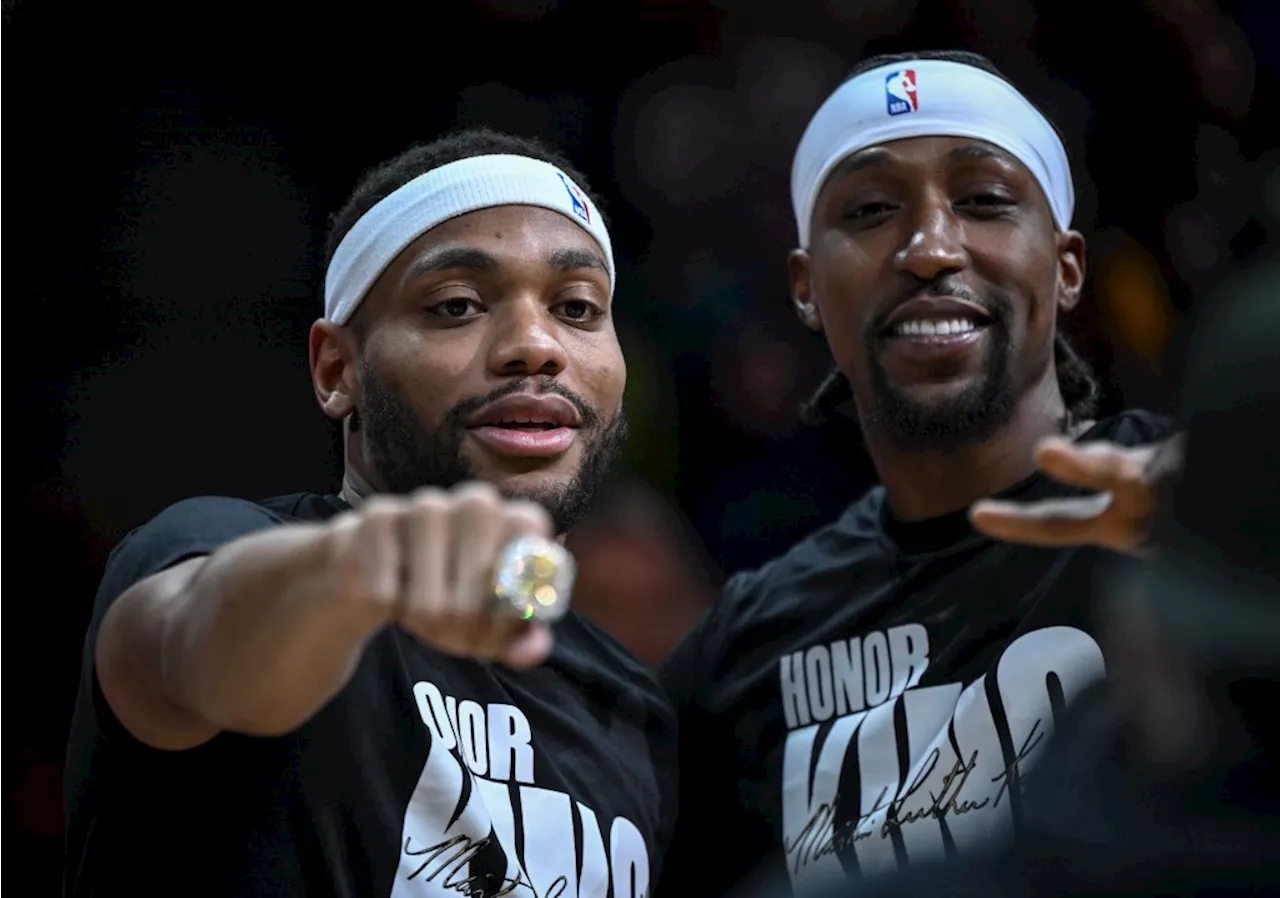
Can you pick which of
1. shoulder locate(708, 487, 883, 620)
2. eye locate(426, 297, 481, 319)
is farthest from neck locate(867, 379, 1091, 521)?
eye locate(426, 297, 481, 319)

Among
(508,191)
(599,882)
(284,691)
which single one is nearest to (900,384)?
(508,191)

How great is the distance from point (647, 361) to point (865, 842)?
2.67m

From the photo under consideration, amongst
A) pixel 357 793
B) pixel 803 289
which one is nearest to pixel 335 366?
pixel 357 793

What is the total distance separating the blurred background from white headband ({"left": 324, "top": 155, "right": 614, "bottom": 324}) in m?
1.70

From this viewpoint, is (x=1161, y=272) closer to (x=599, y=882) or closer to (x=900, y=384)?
(x=900, y=384)

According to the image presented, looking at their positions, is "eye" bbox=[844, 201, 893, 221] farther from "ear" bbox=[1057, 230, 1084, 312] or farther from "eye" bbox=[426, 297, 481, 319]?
"eye" bbox=[426, 297, 481, 319]

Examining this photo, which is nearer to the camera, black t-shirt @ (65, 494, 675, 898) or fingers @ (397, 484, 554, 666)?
fingers @ (397, 484, 554, 666)

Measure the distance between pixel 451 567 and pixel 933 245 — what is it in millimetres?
2154

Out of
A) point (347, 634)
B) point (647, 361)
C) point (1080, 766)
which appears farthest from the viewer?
point (647, 361)

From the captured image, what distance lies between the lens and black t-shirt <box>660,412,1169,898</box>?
2908 mm

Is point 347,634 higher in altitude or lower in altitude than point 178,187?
lower

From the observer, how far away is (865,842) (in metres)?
2.97

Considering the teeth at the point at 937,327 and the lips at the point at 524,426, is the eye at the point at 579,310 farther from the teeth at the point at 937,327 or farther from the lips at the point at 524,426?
the teeth at the point at 937,327

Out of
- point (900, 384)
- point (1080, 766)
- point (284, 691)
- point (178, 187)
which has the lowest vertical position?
point (1080, 766)
